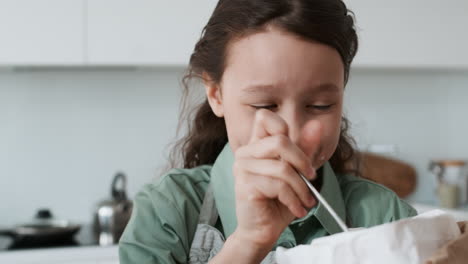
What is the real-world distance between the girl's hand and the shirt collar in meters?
0.17

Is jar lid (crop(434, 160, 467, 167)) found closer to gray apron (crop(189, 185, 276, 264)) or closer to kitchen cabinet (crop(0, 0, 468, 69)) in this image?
kitchen cabinet (crop(0, 0, 468, 69))

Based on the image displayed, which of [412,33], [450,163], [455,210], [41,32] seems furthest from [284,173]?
[450,163]

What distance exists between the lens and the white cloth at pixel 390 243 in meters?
0.53

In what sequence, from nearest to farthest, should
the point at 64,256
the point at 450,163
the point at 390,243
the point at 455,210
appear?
the point at 390,243
the point at 64,256
the point at 455,210
the point at 450,163

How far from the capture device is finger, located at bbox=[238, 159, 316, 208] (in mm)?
628

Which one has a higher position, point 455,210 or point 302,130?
point 302,130

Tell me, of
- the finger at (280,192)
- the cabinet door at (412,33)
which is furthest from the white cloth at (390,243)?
the cabinet door at (412,33)

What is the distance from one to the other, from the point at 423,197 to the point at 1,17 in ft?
6.00

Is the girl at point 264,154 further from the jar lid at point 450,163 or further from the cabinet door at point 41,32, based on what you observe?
the jar lid at point 450,163

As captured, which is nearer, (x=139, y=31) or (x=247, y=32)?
(x=247, y=32)

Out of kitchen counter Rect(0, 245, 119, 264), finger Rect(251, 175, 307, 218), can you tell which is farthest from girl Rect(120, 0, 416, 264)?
kitchen counter Rect(0, 245, 119, 264)

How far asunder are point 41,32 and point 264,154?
5.38ft

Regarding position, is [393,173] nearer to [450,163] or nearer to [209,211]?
[450,163]

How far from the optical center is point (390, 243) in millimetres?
529
